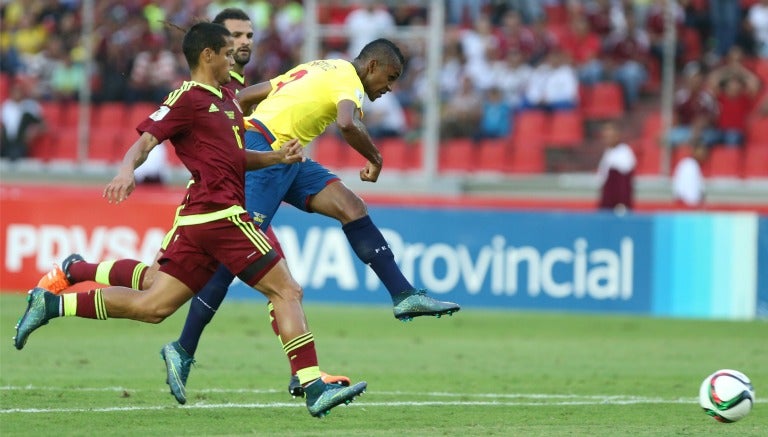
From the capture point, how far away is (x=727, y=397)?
315 inches

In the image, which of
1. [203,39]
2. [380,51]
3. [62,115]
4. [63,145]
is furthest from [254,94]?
[62,115]

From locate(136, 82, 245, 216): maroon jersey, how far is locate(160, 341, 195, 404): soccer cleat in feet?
3.52

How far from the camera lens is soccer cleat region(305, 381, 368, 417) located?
7758 mm

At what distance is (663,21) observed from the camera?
2133 cm

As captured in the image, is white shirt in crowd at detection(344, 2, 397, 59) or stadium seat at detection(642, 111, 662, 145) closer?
white shirt in crowd at detection(344, 2, 397, 59)

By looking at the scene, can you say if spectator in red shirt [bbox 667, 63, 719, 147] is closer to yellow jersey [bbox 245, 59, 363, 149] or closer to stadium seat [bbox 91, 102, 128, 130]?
stadium seat [bbox 91, 102, 128, 130]

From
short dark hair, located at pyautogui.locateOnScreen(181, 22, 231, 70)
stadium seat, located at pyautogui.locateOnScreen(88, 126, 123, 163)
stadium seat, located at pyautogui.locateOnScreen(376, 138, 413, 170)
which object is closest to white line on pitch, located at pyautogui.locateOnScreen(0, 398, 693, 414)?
short dark hair, located at pyautogui.locateOnScreen(181, 22, 231, 70)

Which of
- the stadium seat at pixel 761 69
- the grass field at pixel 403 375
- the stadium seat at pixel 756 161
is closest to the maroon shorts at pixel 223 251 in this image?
the grass field at pixel 403 375

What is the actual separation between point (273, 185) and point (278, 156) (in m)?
1.19

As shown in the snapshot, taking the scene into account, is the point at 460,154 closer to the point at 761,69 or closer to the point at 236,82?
the point at 761,69

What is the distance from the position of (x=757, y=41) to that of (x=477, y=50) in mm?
4138

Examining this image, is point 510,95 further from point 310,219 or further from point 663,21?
point 310,219

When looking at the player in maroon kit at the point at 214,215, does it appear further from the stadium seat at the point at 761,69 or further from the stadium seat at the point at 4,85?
the stadium seat at the point at 4,85

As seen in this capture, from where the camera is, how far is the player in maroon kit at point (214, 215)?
793cm
